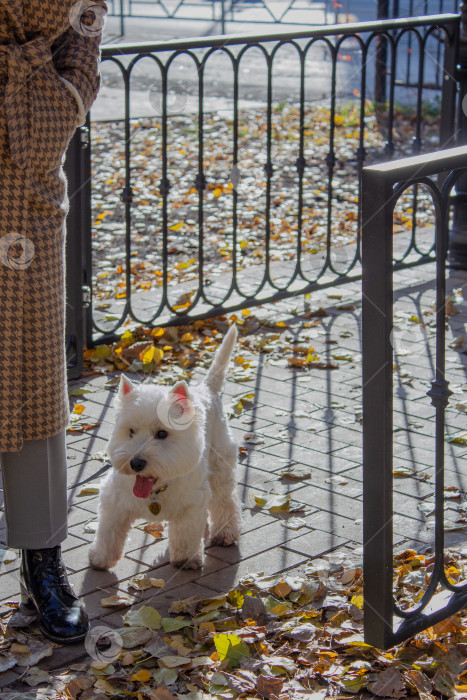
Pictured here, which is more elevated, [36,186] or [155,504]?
[36,186]

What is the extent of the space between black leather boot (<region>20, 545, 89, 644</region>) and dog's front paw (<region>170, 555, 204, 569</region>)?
47 centimetres

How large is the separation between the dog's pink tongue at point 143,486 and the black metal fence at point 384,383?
85cm

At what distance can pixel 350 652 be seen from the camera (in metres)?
2.92

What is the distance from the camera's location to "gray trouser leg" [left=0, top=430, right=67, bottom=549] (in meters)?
3.07

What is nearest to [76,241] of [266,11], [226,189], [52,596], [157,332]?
[157,332]

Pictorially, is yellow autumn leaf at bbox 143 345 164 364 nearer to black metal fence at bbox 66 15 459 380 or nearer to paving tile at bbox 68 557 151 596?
black metal fence at bbox 66 15 459 380

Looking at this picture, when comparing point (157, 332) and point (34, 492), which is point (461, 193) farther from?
point (34, 492)

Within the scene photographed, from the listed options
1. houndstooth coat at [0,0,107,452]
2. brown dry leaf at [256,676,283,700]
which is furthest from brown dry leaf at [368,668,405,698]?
houndstooth coat at [0,0,107,452]

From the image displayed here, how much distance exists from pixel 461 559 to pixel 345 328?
8.99 feet

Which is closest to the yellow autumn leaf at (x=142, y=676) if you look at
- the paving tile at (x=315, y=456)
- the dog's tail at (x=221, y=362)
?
the dog's tail at (x=221, y=362)

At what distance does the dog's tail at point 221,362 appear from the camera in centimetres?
379

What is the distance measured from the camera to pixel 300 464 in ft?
14.3

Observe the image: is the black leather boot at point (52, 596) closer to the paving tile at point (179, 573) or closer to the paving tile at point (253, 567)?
the paving tile at point (179, 573)

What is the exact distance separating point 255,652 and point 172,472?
0.65 meters
